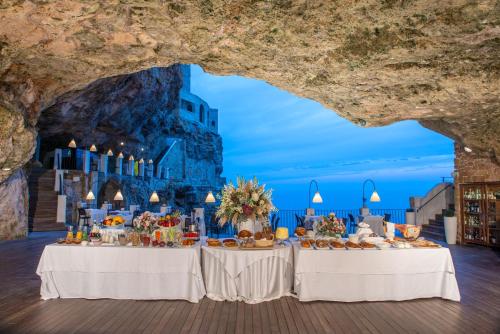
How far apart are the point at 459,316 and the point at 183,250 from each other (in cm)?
385

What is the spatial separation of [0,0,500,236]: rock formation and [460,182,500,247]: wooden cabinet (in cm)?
390

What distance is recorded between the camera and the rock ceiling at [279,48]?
4.25 meters

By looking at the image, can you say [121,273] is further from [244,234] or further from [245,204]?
[245,204]

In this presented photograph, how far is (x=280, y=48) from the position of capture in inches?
203

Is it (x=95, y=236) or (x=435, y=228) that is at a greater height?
(x=95, y=236)

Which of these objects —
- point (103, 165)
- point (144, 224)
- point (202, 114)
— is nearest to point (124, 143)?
point (103, 165)

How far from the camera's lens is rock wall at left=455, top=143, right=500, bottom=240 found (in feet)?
32.4

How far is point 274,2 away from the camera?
4.13 m

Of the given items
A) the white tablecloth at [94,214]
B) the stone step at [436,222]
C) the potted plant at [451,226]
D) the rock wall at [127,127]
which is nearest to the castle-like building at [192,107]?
the rock wall at [127,127]

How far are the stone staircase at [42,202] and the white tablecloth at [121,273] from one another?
11.1 m

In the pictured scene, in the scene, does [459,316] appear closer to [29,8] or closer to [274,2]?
[274,2]

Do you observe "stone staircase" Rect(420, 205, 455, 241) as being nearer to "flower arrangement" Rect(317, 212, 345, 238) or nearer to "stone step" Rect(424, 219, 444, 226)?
"stone step" Rect(424, 219, 444, 226)

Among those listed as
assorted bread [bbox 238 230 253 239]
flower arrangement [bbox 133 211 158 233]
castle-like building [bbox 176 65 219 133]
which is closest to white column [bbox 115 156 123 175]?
castle-like building [bbox 176 65 219 133]

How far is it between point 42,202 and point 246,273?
45.8 feet
